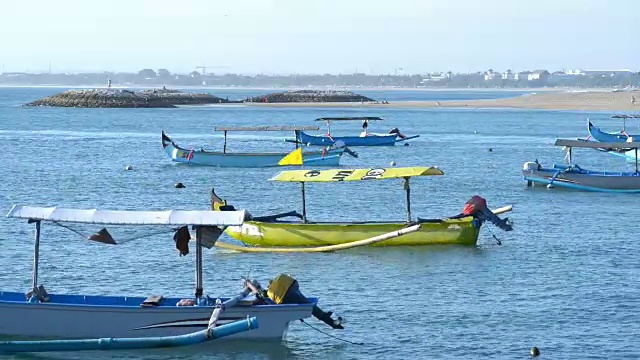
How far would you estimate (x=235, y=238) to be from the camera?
33.8 metres

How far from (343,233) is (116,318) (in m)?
11.8

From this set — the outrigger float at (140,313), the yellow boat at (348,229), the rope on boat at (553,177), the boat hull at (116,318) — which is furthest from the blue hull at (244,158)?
the boat hull at (116,318)

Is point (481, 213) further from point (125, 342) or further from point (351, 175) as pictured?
point (125, 342)

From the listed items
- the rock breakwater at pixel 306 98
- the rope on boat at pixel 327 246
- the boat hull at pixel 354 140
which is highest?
the rope on boat at pixel 327 246

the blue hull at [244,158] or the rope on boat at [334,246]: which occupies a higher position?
the rope on boat at [334,246]

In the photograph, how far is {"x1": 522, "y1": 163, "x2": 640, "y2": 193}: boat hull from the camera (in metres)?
49.2

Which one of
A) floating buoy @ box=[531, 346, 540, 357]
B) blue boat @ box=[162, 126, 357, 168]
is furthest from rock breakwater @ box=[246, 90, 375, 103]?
floating buoy @ box=[531, 346, 540, 357]

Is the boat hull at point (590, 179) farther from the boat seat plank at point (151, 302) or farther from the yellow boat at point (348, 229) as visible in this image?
the boat seat plank at point (151, 302)

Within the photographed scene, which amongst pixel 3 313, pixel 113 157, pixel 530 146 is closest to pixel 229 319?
pixel 3 313

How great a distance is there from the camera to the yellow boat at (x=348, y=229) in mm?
32750

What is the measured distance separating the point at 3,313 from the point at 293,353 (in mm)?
5386

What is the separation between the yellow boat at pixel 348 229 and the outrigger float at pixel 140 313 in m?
10.3

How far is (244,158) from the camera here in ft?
205

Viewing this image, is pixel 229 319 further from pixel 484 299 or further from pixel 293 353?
pixel 484 299
